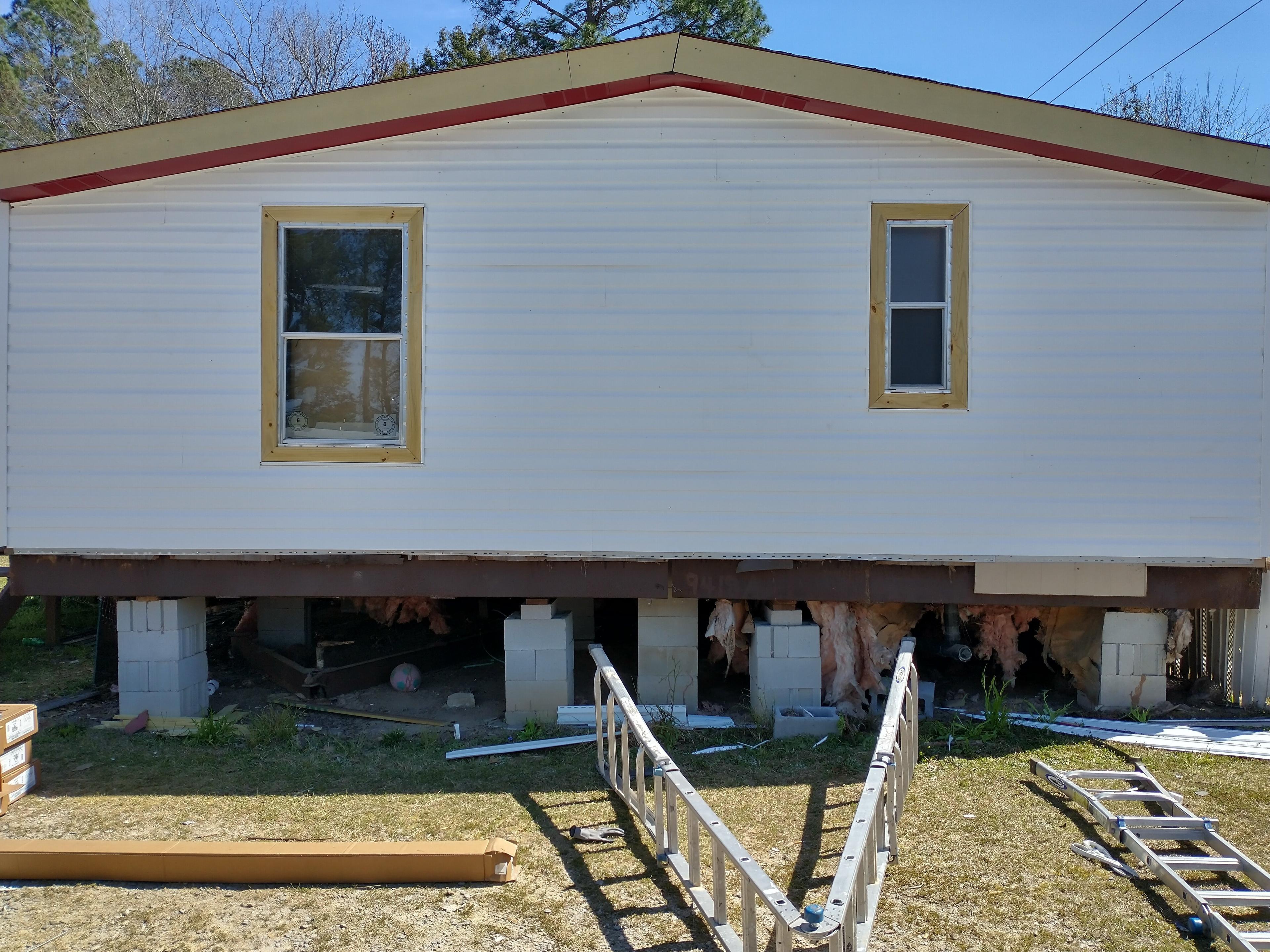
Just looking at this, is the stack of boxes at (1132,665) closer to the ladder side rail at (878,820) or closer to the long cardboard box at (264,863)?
the ladder side rail at (878,820)

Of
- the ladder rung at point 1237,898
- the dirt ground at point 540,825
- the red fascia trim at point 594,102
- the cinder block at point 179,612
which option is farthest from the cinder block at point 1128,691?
the cinder block at point 179,612

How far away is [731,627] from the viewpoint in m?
6.67

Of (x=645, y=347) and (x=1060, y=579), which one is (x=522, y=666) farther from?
(x=1060, y=579)

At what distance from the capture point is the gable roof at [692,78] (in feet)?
19.1

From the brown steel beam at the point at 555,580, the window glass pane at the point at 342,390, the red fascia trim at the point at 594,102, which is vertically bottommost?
the brown steel beam at the point at 555,580

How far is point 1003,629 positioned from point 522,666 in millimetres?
3663

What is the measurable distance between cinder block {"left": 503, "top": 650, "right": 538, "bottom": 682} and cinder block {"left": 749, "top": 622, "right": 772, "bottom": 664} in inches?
61.7

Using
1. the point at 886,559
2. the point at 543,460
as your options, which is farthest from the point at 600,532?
the point at 886,559

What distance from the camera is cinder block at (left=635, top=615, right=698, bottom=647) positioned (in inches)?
258

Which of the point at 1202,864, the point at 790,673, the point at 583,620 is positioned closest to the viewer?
the point at 1202,864

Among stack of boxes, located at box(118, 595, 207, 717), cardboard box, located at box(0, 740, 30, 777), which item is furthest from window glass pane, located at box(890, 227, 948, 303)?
cardboard box, located at box(0, 740, 30, 777)

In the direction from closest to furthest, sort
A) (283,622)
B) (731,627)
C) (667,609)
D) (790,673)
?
(790,673), (667,609), (731,627), (283,622)

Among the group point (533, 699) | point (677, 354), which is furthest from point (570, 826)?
point (677, 354)

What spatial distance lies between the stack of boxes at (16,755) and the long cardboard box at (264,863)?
111 centimetres
